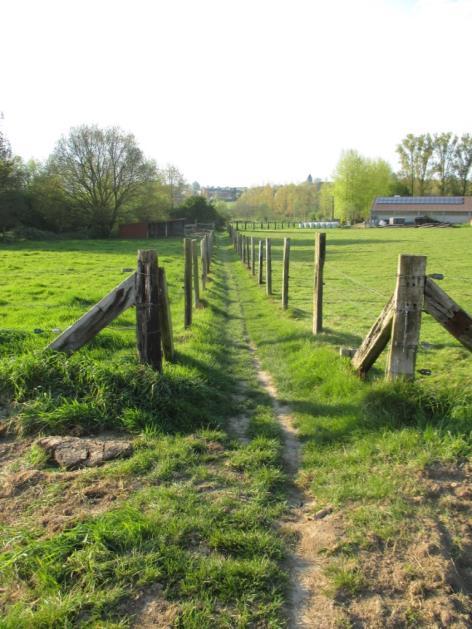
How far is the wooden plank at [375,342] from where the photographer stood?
559 cm

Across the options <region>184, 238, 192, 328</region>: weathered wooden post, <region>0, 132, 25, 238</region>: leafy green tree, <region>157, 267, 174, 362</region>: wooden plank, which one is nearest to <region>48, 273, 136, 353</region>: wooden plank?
<region>157, 267, 174, 362</region>: wooden plank

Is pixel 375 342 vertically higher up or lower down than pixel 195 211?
lower down

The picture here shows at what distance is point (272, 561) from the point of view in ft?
10.6

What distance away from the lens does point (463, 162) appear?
102625 millimetres

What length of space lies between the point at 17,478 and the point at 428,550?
3345 millimetres

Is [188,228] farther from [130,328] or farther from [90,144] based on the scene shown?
[130,328]

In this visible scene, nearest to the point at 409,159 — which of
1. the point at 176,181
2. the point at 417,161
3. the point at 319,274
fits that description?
the point at 417,161

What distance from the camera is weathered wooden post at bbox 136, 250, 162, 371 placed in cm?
594

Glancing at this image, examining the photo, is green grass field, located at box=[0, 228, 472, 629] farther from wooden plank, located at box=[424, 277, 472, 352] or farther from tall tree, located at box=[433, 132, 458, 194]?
tall tree, located at box=[433, 132, 458, 194]

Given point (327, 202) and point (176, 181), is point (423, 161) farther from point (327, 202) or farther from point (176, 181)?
point (176, 181)

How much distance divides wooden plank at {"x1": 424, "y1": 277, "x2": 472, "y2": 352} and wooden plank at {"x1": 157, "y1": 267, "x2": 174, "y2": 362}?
326 centimetres

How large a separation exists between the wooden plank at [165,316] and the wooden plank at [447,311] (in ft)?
10.7

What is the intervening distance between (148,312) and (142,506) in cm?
277

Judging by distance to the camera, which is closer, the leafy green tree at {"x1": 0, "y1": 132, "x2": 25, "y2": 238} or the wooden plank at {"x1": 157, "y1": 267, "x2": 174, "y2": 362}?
the wooden plank at {"x1": 157, "y1": 267, "x2": 174, "y2": 362}
